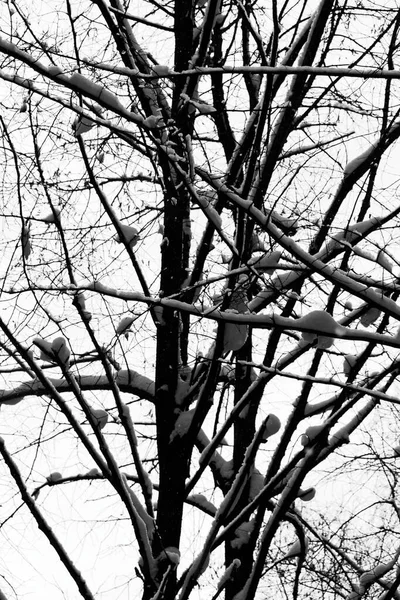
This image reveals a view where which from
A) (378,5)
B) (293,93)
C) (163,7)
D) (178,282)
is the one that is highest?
(163,7)

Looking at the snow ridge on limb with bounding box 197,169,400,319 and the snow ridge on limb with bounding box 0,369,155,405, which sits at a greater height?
the snow ridge on limb with bounding box 0,369,155,405

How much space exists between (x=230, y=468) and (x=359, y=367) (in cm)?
145

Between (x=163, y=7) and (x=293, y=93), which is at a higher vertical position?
(x=163, y=7)

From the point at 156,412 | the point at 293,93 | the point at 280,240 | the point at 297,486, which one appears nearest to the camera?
the point at 280,240

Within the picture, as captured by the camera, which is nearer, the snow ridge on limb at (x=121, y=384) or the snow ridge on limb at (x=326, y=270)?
the snow ridge on limb at (x=326, y=270)

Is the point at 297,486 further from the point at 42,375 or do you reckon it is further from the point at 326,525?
the point at 326,525

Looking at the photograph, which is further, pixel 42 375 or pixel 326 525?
pixel 326 525

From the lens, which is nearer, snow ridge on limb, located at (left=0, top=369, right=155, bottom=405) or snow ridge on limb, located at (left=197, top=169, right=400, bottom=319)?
snow ridge on limb, located at (left=197, top=169, right=400, bottom=319)

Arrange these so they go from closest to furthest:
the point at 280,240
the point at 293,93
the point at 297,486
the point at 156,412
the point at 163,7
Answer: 1. the point at 280,240
2. the point at 293,93
3. the point at 297,486
4. the point at 156,412
5. the point at 163,7

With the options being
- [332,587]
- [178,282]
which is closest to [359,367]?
[178,282]

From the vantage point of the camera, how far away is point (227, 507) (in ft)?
11.9

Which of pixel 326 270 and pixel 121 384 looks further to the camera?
pixel 121 384

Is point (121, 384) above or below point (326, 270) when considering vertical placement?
above

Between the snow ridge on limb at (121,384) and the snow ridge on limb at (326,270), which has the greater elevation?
the snow ridge on limb at (121,384)
